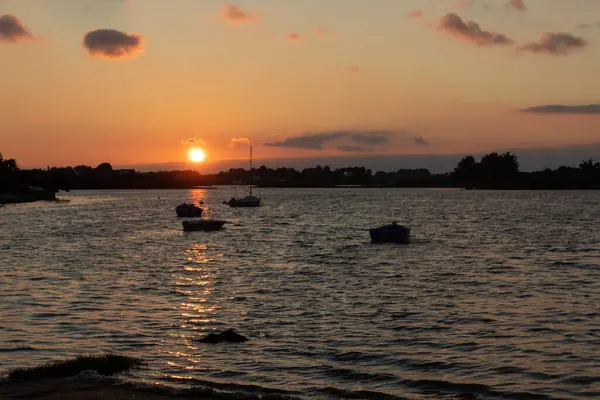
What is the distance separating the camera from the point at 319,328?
28.8 meters

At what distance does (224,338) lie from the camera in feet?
84.2

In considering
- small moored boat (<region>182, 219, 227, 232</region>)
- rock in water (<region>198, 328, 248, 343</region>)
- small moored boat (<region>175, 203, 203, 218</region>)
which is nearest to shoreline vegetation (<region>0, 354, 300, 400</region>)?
rock in water (<region>198, 328, 248, 343</region>)

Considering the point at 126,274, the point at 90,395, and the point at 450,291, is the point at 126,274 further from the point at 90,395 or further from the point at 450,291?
the point at 90,395

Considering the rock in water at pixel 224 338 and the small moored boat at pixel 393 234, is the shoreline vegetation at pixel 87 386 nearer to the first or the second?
the rock in water at pixel 224 338

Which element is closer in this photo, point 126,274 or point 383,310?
point 383,310

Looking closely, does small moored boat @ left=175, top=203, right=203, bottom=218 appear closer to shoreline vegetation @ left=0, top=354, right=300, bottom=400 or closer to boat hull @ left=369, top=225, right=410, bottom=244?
boat hull @ left=369, top=225, right=410, bottom=244

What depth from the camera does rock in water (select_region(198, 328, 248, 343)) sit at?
25.6 meters

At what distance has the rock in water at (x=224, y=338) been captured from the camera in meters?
25.6

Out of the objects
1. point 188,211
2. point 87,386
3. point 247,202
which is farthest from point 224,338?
point 247,202

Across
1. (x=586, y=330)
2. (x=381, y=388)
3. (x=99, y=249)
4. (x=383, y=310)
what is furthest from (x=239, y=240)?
(x=381, y=388)

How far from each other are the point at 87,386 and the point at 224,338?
7.65 m

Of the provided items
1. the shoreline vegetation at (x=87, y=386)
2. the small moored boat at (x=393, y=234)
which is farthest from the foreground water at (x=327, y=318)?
the small moored boat at (x=393, y=234)

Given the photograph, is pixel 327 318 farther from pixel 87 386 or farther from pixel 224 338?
pixel 87 386

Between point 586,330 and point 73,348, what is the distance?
20.4 meters
